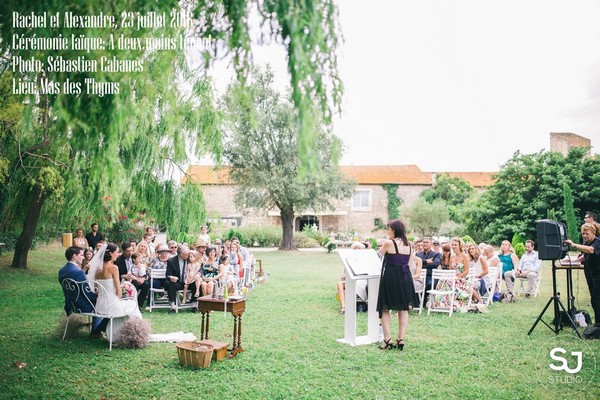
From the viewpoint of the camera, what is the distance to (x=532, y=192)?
2595cm

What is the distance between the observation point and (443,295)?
9750mm

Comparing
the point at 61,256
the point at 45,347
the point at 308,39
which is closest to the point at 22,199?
the point at 61,256

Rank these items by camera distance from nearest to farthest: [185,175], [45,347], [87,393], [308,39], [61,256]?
[308,39]
[87,393]
[45,347]
[185,175]
[61,256]

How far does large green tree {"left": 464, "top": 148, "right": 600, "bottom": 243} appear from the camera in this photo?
24.6 metres

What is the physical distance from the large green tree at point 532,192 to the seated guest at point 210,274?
20.3 meters

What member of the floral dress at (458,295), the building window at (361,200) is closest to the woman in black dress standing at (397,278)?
the floral dress at (458,295)

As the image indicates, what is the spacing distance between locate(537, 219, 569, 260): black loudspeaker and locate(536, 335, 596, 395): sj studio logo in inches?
51.4

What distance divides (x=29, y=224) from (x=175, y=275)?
26.3ft

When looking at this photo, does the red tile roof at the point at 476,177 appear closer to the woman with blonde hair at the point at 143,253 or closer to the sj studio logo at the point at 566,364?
the woman with blonde hair at the point at 143,253

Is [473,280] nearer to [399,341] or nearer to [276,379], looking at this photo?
[399,341]

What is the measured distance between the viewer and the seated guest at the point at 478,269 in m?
10.0

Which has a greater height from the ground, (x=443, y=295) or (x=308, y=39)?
(x=308, y=39)

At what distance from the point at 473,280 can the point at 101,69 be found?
8.64 metres

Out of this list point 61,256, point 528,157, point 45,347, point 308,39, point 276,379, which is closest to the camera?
point 308,39
